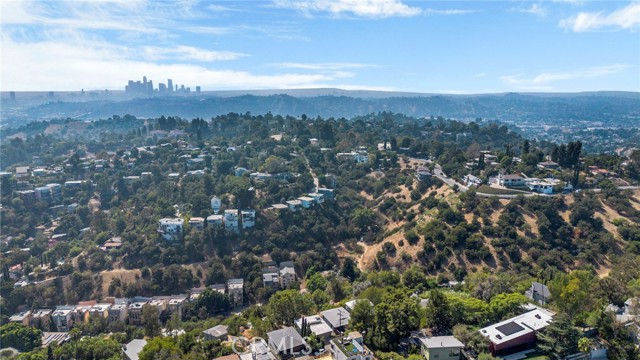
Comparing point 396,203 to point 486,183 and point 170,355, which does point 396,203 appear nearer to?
point 486,183

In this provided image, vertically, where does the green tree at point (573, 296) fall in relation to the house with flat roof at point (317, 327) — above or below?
above

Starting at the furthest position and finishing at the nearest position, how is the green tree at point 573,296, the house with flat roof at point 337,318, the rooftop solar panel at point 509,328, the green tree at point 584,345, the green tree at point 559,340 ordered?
the house with flat roof at point 337,318 < the green tree at point 573,296 < the rooftop solar panel at point 509,328 < the green tree at point 559,340 < the green tree at point 584,345

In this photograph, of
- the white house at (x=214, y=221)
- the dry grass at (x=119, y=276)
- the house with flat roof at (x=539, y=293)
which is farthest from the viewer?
the white house at (x=214, y=221)

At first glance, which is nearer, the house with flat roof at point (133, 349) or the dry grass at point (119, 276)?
the house with flat roof at point (133, 349)

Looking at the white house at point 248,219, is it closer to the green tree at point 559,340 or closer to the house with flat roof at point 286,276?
the house with flat roof at point 286,276

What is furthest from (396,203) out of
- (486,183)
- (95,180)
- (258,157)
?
Result: (95,180)

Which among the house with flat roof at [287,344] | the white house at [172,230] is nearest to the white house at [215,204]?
the white house at [172,230]

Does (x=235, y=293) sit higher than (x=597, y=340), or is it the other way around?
(x=597, y=340)

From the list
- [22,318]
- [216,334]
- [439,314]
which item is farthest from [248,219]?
[439,314]

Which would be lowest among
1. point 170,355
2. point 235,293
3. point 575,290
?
point 235,293
